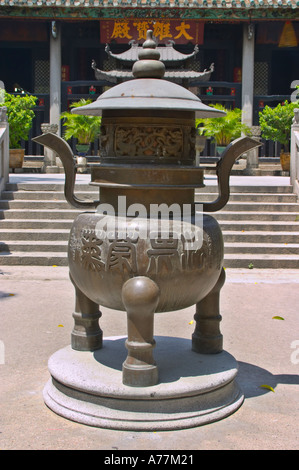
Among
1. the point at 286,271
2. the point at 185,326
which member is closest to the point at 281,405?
the point at 185,326

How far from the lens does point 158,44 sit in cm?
1847

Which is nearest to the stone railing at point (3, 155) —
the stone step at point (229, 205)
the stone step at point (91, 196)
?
the stone step at point (91, 196)

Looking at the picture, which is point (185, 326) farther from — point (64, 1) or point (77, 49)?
point (77, 49)

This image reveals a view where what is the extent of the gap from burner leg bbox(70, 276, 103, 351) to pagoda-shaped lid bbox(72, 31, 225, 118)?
4.09 ft

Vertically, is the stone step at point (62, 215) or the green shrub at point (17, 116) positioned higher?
the green shrub at point (17, 116)

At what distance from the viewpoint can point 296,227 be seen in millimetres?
9273

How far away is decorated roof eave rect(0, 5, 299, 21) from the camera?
17.0 meters

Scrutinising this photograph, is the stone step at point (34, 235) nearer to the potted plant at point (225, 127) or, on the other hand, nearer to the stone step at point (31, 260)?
the stone step at point (31, 260)

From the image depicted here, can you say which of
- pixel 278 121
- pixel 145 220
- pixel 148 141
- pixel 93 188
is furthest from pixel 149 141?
pixel 278 121

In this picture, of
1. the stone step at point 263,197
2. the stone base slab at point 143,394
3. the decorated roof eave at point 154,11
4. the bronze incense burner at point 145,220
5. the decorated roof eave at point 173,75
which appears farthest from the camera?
the decorated roof eave at point 173,75

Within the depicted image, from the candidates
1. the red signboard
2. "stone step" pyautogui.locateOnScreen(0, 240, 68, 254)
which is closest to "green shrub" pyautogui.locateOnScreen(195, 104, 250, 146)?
the red signboard

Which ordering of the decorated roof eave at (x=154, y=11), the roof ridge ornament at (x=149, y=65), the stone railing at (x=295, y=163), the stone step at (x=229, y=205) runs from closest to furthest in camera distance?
the roof ridge ornament at (x=149, y=65)
the stone step at (x=229, y=205)
the stone railing at (x=295, y=163)
the decorated roof eave at (x=154, y=11)

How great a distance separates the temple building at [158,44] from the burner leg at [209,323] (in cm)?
1377

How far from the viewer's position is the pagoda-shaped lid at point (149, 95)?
3.78 meters
